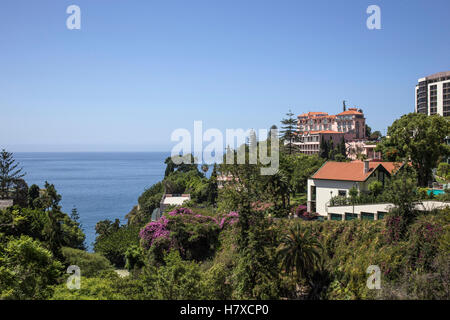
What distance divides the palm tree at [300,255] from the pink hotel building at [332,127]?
3237 inches

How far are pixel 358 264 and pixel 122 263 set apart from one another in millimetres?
25310

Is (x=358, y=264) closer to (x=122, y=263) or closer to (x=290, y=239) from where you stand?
(x=290, y=239)

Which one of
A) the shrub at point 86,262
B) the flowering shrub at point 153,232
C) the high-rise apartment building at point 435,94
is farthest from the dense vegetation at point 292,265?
the high-rise apartment building at point 435,94

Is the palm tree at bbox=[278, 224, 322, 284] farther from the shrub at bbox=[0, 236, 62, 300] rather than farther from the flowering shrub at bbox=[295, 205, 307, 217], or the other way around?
the flowering shrub at bbox=[295, 205, 307, 217]

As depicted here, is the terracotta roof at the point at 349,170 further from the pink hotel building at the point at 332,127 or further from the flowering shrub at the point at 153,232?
the pink hotel building at the point at 332,127

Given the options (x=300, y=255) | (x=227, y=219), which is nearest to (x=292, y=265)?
Result: (x=300, y=255)

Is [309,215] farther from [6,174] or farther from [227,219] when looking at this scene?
[6,174]

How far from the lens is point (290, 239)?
15.9m

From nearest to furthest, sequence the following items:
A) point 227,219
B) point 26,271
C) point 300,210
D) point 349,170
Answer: point 26,271
point 227,219
point 349,170
point 300,210

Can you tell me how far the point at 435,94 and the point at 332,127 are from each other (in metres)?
29.5

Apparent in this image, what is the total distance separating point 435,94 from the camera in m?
103

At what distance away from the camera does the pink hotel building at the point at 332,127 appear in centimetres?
9738
